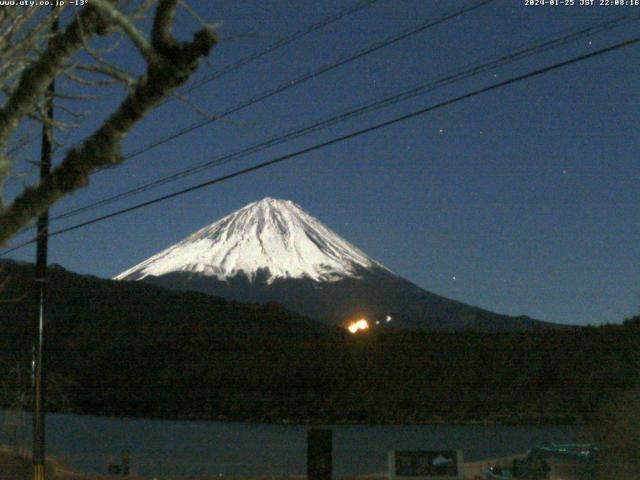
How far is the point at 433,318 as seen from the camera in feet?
455

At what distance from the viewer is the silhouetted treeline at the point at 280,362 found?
5991cm

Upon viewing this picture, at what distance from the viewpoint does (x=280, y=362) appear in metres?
70.7

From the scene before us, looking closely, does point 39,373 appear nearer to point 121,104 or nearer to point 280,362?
point 121,104

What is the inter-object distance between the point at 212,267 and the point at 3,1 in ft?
599

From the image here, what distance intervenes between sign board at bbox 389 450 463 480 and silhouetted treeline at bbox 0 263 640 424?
118 feet

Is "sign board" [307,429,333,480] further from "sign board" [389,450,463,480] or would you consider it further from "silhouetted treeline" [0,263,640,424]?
"silhouetted treeline" [0,263,640,424]

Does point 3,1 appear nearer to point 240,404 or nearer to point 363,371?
point 240,404

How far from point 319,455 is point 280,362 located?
53.4 meters

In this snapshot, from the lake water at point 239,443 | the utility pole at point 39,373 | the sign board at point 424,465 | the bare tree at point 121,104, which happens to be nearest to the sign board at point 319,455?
the sign board at point 424,465

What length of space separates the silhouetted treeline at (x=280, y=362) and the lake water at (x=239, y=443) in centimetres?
483

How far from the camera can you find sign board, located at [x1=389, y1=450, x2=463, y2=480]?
17859mm

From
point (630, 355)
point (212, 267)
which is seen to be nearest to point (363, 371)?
point (630, 355)

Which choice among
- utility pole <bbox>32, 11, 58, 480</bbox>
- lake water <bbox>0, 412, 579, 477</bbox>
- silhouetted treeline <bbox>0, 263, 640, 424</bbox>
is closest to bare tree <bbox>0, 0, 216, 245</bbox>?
utility pole <bbox>32, 11, 58, 480</bbox>

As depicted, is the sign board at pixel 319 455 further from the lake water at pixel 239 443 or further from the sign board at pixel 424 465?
the lake water at pixel 239 443
